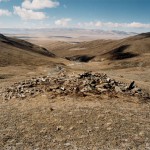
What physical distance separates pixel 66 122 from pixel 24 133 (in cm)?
311

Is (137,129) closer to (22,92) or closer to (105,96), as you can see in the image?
(105,96)

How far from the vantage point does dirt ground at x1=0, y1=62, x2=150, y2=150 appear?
18.4 metres

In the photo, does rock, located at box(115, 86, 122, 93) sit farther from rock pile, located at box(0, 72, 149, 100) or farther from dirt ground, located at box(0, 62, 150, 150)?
dirt ground, located at box(0, 62, 150, 150)

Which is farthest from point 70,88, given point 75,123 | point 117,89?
point 75,123

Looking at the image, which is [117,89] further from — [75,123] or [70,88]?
[75,123]

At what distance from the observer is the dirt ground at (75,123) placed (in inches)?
725

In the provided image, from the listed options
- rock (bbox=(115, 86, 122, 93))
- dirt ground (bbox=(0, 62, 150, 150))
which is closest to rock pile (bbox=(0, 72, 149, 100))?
rock (bbox=(115, 86, 122, 93))

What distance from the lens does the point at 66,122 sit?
70.3ft

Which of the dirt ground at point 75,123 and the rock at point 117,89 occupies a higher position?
the rock at point 117,89

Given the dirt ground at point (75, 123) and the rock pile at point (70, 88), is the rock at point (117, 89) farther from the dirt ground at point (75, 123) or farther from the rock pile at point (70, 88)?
the dirt ground at point (75, 123)

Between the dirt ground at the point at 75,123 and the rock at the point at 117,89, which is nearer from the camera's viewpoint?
the dirt ground at the point at 75,123

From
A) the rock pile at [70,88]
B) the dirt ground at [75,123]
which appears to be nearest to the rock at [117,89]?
the rock pile at [70,88]

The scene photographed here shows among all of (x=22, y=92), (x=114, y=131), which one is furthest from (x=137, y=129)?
Answer: (x=22, y=92)

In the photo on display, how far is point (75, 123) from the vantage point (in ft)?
69.7
